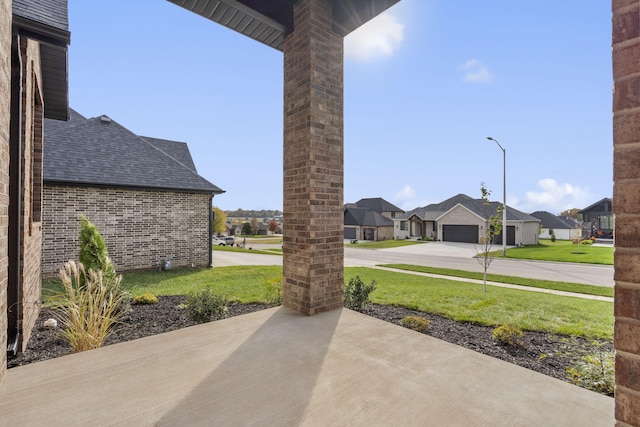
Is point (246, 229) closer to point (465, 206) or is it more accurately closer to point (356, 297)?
point (465, 206)

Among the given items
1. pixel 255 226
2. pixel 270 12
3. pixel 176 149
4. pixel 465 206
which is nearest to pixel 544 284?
pixel 270 12

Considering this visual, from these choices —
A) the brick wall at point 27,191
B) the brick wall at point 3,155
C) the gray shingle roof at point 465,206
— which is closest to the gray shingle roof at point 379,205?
the gray shingle roof at point 465,206

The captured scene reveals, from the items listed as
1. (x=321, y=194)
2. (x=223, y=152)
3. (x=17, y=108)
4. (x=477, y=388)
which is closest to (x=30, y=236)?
(x=17, y=108)

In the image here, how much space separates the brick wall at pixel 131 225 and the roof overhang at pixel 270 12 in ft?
26.3

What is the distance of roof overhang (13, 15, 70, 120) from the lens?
3.11 m

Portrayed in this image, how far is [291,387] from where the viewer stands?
217 centimetres

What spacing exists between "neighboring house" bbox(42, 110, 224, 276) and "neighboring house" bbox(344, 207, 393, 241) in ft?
82.6

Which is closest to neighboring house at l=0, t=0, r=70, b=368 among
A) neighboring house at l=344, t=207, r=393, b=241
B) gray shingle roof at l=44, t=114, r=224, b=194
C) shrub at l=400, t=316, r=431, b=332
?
shrub at l=400, t=316, r=431, b=332

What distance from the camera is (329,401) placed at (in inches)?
79.3

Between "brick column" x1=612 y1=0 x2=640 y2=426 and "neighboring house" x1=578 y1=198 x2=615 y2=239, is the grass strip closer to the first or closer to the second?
"brick column" x1=612 y1=0 x2=640 y2=426

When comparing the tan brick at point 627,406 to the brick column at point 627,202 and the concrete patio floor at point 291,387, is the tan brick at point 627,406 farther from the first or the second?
the concrete patio floor at point 291,387

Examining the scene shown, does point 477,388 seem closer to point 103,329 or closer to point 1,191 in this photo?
point 103,329

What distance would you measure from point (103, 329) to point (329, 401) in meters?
2.69

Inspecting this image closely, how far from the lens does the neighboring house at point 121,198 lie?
8.86m
